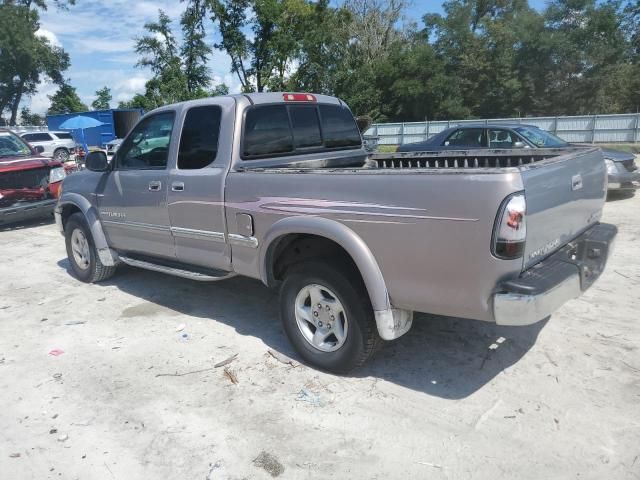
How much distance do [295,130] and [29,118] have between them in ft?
216

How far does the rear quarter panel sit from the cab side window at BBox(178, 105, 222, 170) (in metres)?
1.10

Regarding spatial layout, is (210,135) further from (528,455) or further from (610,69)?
(610,69)

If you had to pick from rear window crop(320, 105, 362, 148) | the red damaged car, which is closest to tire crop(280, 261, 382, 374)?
rear window crop(320, 105, 362, 148)

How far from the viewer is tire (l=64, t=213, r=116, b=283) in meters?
5.99

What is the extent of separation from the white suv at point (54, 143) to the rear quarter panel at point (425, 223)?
27745mm

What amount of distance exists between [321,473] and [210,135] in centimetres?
284

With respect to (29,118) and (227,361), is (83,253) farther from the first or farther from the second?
(29,118)

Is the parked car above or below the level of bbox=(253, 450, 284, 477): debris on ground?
above

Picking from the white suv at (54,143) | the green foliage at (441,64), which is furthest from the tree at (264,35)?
the white suv at (54,143)

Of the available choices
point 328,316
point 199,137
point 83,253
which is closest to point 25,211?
point 83,253

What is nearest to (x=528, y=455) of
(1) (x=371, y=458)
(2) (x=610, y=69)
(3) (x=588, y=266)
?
(1) (x=371, y=458)

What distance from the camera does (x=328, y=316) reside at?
3.69m

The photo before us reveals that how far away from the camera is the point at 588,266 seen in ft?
11.5

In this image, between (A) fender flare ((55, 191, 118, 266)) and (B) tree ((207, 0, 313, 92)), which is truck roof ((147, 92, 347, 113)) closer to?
→ (A) fender flare ((55, 191, 118, 266))
